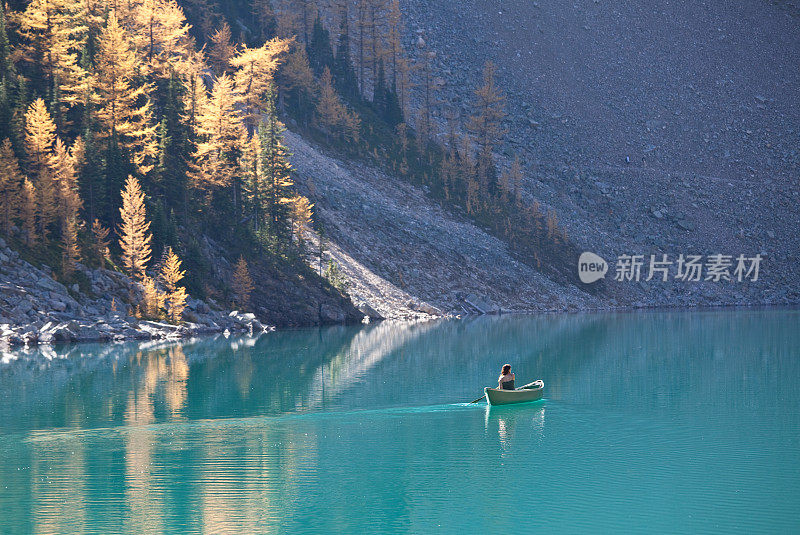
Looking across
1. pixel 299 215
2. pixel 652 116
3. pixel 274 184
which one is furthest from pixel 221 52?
pixel 652 116

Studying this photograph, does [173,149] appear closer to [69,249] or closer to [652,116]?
[69,249]

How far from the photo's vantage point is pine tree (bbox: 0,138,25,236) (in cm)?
6612

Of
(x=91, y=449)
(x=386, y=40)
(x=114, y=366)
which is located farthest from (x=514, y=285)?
(x=91, y=449)

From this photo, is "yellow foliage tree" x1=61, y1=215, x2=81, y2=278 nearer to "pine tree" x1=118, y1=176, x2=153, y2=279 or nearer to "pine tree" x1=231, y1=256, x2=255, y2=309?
"pine tree" x1=118, y1=176, x2=153, y2=279

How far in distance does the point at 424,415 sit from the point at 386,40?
4744 inches

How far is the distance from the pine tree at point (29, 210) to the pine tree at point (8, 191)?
1.48ft

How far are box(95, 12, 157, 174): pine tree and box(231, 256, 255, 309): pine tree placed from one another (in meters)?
13.1

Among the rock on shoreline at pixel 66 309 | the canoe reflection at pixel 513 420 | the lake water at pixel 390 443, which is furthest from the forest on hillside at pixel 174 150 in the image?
the canoe reflection at pixel 513 420

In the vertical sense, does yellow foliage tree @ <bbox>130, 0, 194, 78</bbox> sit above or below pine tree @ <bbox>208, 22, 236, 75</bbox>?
below

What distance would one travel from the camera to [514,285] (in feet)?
367

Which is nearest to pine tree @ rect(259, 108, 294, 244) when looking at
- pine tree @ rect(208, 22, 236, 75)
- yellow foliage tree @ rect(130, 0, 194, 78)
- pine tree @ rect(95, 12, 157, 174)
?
pine tree @ rect(95, 12, 157, 174)

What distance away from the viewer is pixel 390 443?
31.2m

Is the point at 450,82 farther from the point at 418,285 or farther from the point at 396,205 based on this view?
the point at 418,285

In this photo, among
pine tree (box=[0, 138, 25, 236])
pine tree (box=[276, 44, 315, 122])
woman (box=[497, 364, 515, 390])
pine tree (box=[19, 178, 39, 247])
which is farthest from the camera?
pine tree (box=[276, 44, 315, 122])
